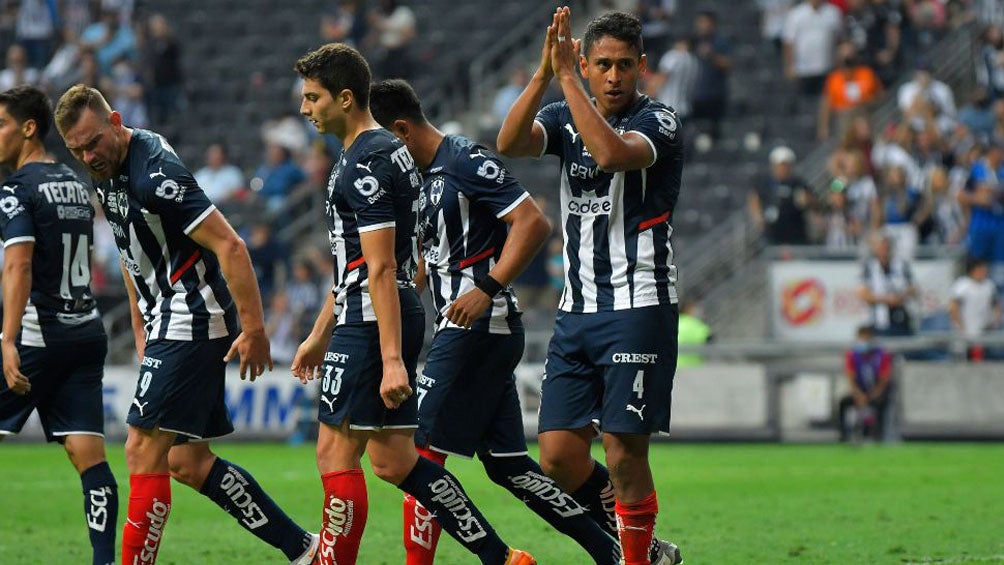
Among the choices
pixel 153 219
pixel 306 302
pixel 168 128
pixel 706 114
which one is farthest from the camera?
pixel 168 128

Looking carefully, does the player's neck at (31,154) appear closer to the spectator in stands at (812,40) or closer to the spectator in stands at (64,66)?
the spectator in stands at (812,40)

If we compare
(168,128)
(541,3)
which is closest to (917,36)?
(541,3)

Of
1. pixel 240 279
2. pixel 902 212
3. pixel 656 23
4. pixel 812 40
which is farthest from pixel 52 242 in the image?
pixel 656 23

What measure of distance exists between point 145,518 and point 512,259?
200 cm

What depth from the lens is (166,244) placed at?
25.3 feet

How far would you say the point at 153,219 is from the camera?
25.0 feet

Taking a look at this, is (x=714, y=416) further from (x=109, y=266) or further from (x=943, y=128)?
(x=109, y=266)

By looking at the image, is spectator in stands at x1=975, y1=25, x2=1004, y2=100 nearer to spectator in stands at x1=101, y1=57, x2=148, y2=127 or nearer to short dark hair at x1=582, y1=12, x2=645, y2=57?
spectator in stands at x1=101, y1=57, x2=148, y2=127

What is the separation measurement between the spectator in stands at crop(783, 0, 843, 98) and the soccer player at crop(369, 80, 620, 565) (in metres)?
16.3

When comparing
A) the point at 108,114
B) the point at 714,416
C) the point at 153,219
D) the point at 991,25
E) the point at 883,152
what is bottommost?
the point at 714,416

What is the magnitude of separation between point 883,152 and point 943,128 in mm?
933

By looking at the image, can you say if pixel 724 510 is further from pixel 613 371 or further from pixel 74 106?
pixel 74 106

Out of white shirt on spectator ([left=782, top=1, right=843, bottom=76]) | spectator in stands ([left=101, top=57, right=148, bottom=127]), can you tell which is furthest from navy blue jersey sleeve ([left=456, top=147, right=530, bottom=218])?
spectator in stands ([left=101, top=57, right=148, bottom=127])

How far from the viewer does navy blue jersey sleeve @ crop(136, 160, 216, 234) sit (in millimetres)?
7535
